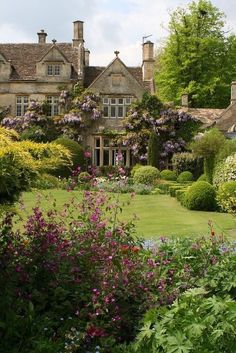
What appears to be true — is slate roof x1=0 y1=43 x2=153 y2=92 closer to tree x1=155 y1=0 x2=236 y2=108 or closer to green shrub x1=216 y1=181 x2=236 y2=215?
tree x1=155 y1=0 x2=236 y2=108

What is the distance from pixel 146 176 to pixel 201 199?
960cm

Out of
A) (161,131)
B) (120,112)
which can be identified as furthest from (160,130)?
(120,112)

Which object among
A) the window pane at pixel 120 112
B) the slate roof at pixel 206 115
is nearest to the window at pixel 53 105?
the window pane at pixel 120 112

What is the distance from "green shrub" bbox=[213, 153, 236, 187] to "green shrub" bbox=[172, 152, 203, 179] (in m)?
8.67

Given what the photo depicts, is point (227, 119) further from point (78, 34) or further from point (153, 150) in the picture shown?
point (78, 34)

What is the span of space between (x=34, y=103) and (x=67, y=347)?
29.9m

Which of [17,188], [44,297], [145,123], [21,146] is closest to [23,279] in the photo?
[44,297]

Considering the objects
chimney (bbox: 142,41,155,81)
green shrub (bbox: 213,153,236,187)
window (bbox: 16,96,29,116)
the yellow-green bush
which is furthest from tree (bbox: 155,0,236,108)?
the yellow-green bush

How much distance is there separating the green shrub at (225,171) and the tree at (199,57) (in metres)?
19.3

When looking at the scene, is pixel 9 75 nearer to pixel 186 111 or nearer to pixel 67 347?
pixel 186 111

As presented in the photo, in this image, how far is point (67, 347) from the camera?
4.51m

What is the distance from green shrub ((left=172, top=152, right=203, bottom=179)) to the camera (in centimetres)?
2994

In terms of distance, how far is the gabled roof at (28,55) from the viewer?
35531 mm

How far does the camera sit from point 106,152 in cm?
3441
